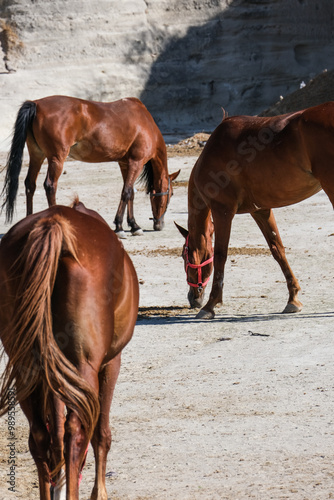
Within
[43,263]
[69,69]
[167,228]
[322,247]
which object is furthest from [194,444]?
[69,69]

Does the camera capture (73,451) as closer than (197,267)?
Yes

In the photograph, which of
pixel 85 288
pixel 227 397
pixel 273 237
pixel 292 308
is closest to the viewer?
pixel 85 288

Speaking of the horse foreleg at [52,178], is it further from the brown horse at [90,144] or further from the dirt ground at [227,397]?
the dirt ground at [227,397]

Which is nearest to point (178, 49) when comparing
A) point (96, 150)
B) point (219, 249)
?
point (96, 150)

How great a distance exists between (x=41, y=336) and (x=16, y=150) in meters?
8.98

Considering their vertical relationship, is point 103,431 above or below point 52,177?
above

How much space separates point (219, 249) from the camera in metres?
7.12

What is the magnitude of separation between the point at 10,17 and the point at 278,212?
1666 cm

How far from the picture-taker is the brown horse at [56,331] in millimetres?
2955

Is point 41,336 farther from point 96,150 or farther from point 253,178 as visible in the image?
point 96,150

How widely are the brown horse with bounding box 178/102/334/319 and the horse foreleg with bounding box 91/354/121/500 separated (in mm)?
3539

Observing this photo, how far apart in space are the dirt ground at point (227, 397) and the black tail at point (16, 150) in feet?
10.1

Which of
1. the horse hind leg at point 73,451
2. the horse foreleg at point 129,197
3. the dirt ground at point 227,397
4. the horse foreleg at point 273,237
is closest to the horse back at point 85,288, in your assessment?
the horse hind leg at point 73,451

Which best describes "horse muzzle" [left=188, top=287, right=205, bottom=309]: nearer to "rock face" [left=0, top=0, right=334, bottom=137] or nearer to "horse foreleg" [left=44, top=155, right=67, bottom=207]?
"horse foreleg" [left=44, top=155, right=67, bottom=207]
